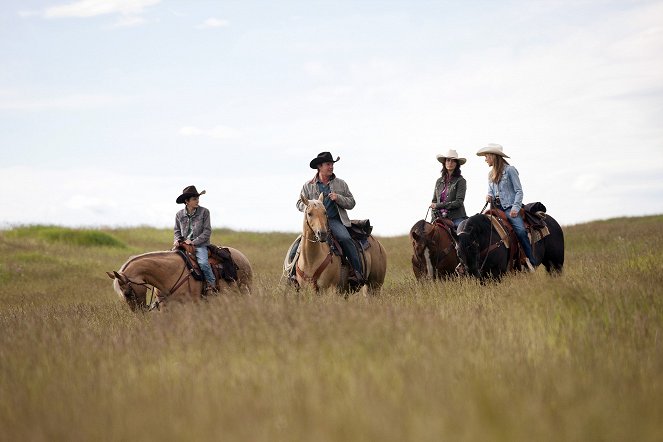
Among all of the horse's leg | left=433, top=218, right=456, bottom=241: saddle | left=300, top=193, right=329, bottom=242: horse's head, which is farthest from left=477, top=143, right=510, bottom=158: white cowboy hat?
left=300, top=193, right=329, bottom=242: horse's head

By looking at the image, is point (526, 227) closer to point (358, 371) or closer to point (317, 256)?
point (317, 256)

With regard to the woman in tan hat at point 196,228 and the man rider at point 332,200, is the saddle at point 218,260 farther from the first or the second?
the man rider at point 332,200

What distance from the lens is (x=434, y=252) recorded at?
12.7m

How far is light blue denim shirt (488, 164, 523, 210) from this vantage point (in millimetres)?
11828

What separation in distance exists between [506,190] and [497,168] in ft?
1.22

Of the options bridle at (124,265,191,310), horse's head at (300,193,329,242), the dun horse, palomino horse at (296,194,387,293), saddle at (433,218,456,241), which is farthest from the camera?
saddle at (433,218,456,241)

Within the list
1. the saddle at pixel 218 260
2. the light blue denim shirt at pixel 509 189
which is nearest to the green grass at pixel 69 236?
the saddle at pixel 218 260

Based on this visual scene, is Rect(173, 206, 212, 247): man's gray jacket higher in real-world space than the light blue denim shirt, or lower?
lower

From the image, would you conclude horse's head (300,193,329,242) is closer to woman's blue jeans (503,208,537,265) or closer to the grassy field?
the grassy field

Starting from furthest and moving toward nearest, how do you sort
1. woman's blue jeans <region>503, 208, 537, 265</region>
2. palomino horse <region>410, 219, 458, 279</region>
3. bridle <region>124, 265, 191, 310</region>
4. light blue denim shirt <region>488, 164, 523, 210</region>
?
palomino horse <region>410, 219, 458, 279</region> → woman's blue jeans <region>503, 208, 537, 265</region> → light blue denim shirt <region>488, 164, 523, 210</region> → bridle <region>124, 265, 191, 310</region>

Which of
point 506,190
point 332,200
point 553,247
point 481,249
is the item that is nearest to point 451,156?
point 506,190

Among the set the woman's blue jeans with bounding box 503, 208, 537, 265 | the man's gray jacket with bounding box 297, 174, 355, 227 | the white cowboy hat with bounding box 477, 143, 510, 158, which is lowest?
the woman's blue jeans with bounding box 503, 208, 537, 265

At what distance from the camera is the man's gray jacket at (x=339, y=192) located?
1104 cm

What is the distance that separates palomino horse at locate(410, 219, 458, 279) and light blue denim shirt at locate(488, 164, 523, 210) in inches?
45.0
